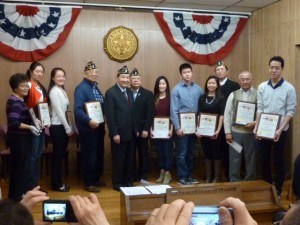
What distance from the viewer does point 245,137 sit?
4535 millimetres

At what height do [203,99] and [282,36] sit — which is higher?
[282,36]

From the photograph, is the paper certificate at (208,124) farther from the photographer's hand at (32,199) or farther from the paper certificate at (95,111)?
the photographer's hand at (32,199)

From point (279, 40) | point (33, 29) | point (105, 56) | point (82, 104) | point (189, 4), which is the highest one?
point (189, 4)

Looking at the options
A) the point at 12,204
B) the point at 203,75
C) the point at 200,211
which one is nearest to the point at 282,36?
the point at 203,75

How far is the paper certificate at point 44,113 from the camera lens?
13.9 ft

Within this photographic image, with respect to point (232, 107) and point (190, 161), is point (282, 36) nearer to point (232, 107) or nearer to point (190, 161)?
point (232, 107)

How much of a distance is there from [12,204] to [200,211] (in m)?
0.55

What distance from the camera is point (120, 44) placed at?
581 cm

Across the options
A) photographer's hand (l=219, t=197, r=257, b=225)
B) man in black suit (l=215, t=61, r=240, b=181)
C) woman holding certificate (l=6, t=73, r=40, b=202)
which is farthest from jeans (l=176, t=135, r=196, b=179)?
photographer's hand (l=219, t=197, r=257, b=225)

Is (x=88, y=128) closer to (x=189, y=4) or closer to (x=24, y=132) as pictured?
(x=24, y=132)

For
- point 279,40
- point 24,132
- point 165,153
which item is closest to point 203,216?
point 24,132

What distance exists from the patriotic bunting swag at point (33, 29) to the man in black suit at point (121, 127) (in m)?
1.39

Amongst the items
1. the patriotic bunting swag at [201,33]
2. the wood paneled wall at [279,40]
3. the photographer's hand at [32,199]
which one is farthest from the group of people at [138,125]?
the photographer's hand at [32,199]

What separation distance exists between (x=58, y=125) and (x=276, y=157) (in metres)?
2.55
